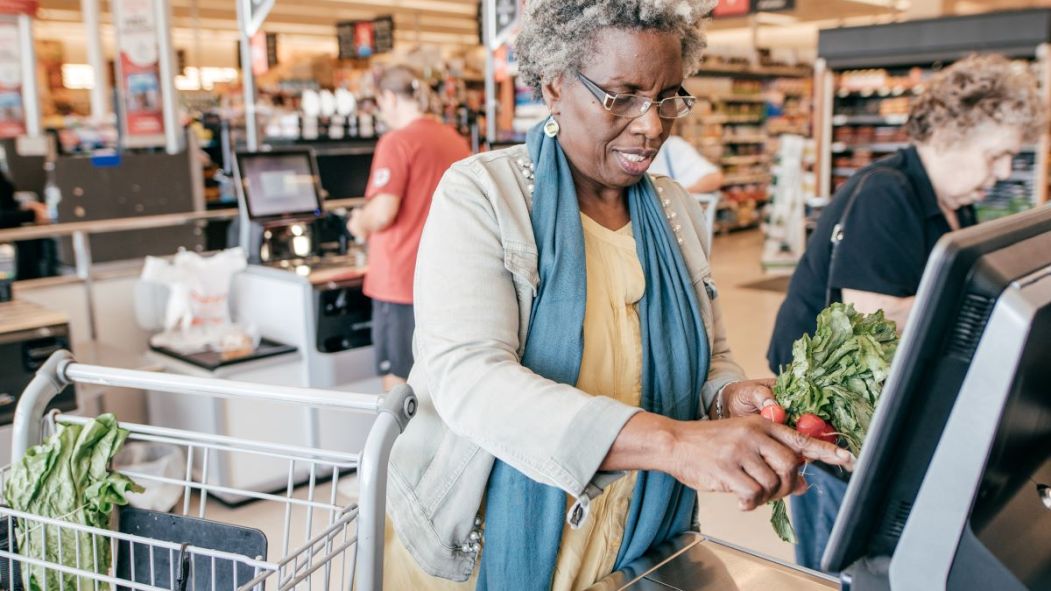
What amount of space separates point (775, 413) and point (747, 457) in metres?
0.29

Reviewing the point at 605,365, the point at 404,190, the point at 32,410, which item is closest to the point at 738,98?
the point at 404,190

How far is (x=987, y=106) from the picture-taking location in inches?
83.7

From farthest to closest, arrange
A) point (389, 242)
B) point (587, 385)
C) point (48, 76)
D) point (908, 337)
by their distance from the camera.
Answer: point (48, 76) < point (389, 242) < point (587, 385) < point (908, 337)

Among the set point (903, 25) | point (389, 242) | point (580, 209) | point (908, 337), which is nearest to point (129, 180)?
point (389, 242)

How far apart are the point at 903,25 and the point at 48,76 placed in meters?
15.6

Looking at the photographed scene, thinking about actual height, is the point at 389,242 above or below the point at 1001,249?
below

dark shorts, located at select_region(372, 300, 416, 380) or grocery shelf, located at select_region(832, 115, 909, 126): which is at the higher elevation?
grocery shelf, located at select_region(832, 115, 909, 126)

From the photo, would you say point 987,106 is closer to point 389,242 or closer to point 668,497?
point 668,497

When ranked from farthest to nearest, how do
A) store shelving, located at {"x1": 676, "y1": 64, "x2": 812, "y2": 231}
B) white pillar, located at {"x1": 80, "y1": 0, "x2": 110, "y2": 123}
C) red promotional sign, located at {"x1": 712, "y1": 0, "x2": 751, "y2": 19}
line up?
1. store shelving, located at {"x1": 676, "y1": 64, "x2": 812, "y2": 231}
2. white pillar, located at {"x1": 80, "y1": 0, "x2": 110, "y2": 123}
3. red promotional sign, located at {"x1": 712, "y1": 0, "x2": 751, "y2": 19}

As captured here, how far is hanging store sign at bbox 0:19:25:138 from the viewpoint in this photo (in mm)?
8039

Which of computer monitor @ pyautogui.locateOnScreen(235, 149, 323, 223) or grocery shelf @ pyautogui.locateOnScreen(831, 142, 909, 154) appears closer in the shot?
computer monitor @ pyautogui.locateOnScreen(235, 149, 323, 223)

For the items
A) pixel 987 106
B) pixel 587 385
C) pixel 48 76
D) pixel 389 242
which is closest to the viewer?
pixel 587 385

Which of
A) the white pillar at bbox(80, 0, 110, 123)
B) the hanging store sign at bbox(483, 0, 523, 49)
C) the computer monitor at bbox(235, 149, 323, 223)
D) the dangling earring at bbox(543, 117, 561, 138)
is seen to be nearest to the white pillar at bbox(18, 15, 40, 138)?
the white pillar at bbox(80, 0, 110, 123)

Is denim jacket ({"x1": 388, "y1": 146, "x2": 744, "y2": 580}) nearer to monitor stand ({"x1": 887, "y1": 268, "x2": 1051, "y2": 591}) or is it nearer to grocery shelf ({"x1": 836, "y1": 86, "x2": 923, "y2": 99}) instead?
monitor stand ({"x1": 887, "y1": 268, "x2": 1051, "y2": 591})
